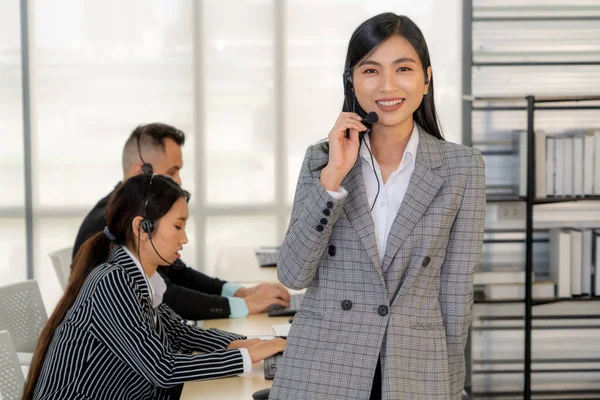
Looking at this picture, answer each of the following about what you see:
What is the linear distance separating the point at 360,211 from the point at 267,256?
109 inches

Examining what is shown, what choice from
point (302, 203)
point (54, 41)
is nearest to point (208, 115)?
point (54, 41)

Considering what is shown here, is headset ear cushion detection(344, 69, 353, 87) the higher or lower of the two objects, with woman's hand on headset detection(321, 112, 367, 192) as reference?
higher

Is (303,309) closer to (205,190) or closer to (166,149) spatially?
(166,149)

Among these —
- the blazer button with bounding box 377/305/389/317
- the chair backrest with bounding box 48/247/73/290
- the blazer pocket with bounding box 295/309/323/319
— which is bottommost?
the chair backrest with bounding box 48/247/73/290

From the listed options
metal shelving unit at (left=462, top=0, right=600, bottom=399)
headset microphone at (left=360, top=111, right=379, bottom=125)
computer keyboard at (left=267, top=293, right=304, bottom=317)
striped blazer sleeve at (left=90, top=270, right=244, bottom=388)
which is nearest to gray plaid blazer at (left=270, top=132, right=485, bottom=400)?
headset microphone at (left=360, top=111, right=379, bottom=125)

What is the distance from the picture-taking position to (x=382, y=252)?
156 centimetres

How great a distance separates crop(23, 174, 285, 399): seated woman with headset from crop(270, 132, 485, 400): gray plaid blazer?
2.20 ft

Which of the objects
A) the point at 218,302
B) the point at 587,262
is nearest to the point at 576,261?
the point at 587,262

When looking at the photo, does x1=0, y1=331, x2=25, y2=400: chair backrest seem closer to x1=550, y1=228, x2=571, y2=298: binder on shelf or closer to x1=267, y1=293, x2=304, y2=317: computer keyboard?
x1=267, y1=293, x2=304, y2=317: computer keyboard

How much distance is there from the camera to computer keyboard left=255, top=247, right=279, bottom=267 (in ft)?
13.4

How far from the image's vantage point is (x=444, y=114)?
4895 mm

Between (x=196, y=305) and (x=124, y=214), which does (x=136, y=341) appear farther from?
(x=196, y=305)

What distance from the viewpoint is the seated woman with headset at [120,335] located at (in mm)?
2176

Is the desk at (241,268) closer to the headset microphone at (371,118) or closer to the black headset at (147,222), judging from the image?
the black headset at (147,222)
